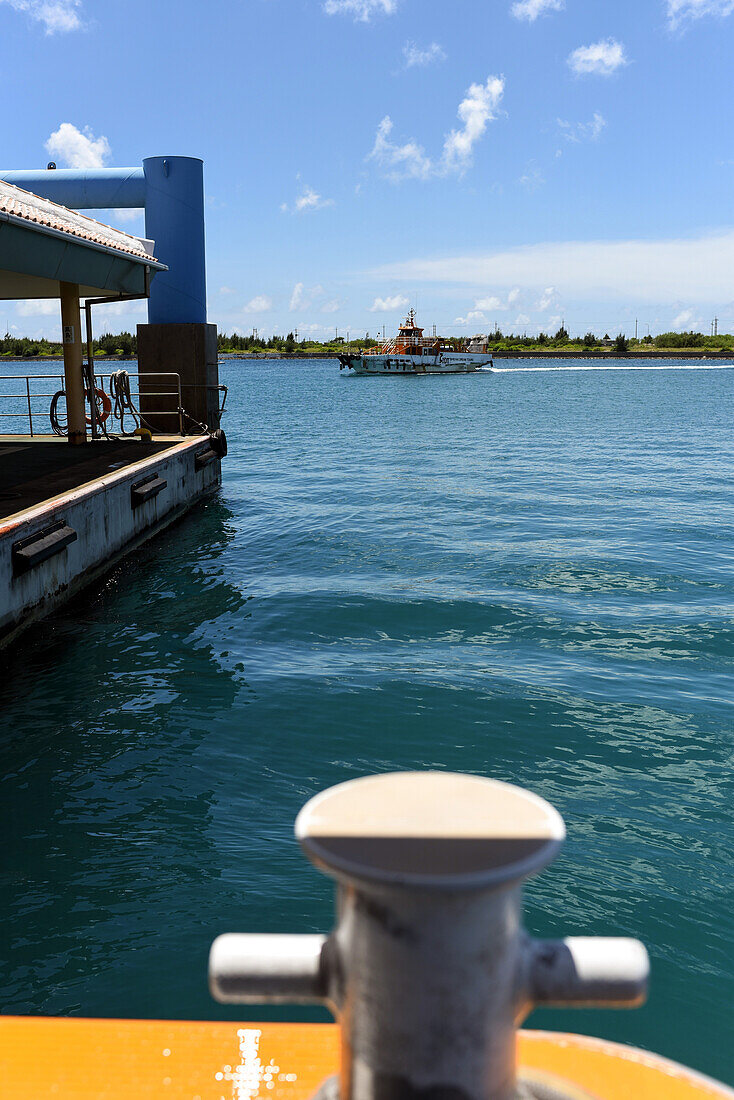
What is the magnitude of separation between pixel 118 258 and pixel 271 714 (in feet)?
34.2

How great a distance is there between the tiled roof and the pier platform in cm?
331

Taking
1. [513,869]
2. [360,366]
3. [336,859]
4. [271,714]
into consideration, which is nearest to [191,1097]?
[336,859]

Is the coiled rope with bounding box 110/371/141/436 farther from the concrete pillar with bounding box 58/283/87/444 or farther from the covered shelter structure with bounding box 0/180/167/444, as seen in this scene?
the concrete pillar with bounding box 58/283/87/444

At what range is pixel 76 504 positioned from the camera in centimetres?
1048

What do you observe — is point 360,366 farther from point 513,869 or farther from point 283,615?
point 513,869

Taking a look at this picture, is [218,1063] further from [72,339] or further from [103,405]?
[103,405]

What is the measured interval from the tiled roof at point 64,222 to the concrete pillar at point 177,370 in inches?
92.5

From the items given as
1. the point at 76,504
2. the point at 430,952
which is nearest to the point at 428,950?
the point at 430,952

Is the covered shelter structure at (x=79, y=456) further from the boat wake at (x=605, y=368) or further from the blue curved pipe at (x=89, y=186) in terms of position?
the boat wake at (x=605, y=368)

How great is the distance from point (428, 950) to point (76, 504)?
9.97 m

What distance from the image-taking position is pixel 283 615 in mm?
10273

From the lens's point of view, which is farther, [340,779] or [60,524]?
[60,524]

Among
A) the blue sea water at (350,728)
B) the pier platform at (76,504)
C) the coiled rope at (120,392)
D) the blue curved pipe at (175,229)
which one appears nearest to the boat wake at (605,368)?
the blue curved pipe at (175,229)

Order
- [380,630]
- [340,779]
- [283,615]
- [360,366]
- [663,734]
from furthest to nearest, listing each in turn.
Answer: [360,366] → [283,615] → [380,630] → [663,734] → [340,779]
